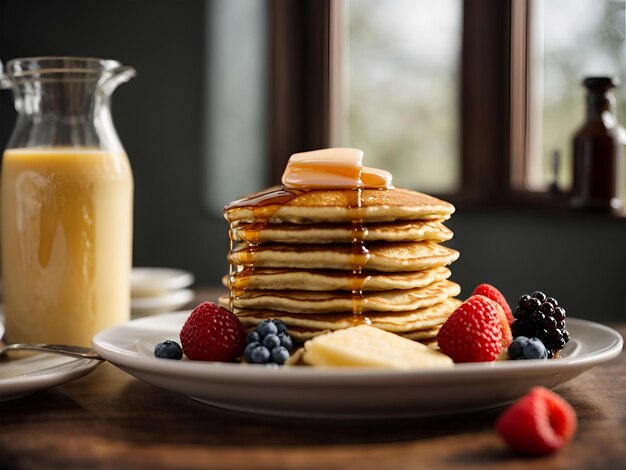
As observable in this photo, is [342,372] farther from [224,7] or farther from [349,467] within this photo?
[224,7]

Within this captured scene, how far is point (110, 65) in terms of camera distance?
56.8 inches

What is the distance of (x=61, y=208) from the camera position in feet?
4.58

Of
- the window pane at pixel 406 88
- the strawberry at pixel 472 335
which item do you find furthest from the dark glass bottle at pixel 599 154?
the strawberry at pixel 472 335

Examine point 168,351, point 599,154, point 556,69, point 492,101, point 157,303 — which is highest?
point 556,69

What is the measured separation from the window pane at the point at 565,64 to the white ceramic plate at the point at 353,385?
193 centimetres

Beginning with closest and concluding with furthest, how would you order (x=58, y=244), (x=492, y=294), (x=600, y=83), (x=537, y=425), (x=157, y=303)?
(x=537, y=425), (x=492, y=294), (x=58, y=244), (x=157, y=303), (x=600, y=83)

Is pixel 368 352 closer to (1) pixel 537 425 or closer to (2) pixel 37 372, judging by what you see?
(1) pixel 537 425

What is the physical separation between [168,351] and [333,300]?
0.77 feet

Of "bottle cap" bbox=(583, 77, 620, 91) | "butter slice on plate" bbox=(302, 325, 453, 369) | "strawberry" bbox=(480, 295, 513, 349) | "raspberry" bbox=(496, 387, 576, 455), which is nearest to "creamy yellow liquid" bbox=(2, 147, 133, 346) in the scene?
"butter slice on plate" bbox=(302, 325, 453, 369)

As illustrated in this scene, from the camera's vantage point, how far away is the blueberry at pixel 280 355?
101cm

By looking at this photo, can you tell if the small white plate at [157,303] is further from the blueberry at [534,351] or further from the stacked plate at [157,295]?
the blueberry at [534,351]

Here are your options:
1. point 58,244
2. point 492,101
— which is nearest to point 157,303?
point 58,244

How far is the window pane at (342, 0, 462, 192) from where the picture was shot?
10.5ft

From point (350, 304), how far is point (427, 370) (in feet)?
0.88
